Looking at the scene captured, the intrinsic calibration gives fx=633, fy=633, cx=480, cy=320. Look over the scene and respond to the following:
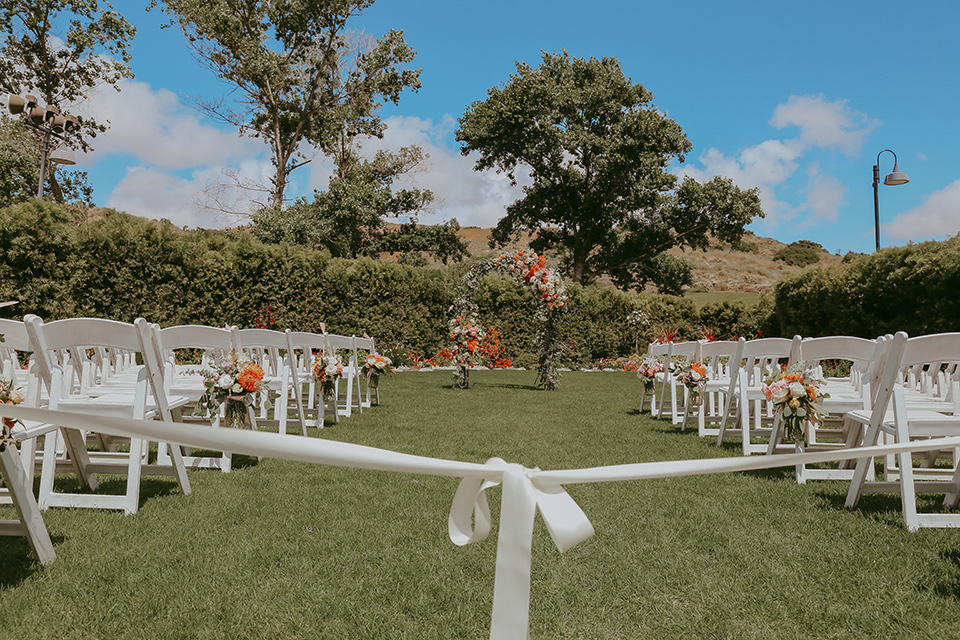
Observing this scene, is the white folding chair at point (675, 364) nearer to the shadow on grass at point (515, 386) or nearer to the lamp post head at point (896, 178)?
the shadow on grass at point (515, 386)

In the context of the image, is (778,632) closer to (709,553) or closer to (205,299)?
(709,553)

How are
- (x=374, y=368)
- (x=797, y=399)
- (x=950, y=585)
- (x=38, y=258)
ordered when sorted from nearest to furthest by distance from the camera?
(x=950, y=585)
(x=797, y=399)
(x=374, y=368)
(x=38, y=258)

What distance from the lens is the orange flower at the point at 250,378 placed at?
4723 mm

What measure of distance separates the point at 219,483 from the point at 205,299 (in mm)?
9801

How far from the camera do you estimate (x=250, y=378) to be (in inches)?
186

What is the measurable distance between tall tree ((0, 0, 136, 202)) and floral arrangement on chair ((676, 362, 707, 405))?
2261 cm

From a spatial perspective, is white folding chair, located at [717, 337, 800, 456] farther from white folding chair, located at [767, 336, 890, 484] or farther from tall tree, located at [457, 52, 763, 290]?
tall tree, located at [457, 52, 763, 290]

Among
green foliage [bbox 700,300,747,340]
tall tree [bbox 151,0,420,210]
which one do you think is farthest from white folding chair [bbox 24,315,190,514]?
tall tree [bbox 151,0,420,210]

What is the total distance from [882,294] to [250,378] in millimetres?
12660

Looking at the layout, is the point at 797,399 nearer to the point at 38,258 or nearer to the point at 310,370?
the point at 310,370

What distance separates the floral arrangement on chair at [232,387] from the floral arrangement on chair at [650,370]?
5636mm

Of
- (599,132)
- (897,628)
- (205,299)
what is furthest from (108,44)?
(897,628)

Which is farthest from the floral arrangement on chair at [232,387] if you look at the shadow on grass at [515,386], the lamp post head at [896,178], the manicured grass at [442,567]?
the lamp post head at [896,178]

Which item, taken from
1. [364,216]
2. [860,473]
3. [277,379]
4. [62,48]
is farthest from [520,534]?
[62,48]
